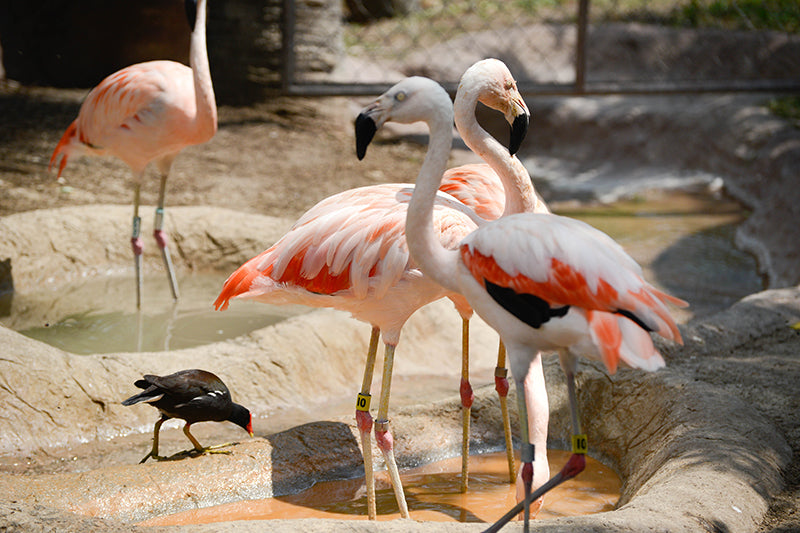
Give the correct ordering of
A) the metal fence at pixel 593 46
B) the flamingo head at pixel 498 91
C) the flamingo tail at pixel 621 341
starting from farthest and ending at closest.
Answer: the metal fence at pixel 593 46 → the flamingo head at pixel 498 91 → the flamingo tail at pixel 621 341

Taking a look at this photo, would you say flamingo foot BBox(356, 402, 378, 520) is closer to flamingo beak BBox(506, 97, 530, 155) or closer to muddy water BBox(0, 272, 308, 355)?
flamingo beak BBox(506, 97, 530, 155)

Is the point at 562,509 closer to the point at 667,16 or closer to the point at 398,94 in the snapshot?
the point at 398,94

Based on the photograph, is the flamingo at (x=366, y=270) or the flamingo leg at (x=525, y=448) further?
the flamingo at (x=366, y=270)

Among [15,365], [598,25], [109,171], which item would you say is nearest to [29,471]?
[15,365]

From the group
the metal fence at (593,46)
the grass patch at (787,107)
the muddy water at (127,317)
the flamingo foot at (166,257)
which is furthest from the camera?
the metal fence at (593,46)

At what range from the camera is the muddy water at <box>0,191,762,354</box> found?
4.96 metres

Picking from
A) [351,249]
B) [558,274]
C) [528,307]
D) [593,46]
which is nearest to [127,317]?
[351,249]

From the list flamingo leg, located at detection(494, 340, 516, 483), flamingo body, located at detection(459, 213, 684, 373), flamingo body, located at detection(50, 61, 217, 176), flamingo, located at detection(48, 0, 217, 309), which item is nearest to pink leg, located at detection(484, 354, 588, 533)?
flamingo body, located at detection(459, 213, 684, 373)

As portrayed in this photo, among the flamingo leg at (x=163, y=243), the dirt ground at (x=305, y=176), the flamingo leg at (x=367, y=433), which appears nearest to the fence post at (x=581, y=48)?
the dirt ground at (x=305, y=176)

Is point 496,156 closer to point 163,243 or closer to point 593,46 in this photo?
point 163,243

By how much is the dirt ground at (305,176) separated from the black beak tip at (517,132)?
1.35 meters

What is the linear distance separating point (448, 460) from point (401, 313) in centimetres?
91

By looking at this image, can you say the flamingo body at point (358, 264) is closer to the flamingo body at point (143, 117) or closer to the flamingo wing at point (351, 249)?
the flamingo wing at point (351, 249)

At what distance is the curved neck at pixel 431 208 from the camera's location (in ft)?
8.53
